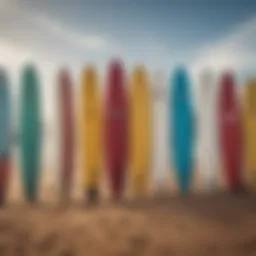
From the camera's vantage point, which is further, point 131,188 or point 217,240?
point 131,188

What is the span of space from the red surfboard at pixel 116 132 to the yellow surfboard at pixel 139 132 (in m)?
0.03

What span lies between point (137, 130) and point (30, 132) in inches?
16.0

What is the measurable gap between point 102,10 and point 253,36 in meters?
0.58

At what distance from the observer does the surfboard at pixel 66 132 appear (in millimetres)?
1745

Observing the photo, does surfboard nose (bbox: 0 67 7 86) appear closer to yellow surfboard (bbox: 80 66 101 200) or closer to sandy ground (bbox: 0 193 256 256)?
yellow surfboard (bbox: 80 66 101 200)

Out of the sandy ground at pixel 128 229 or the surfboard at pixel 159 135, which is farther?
the surfboard at pixel 159 135

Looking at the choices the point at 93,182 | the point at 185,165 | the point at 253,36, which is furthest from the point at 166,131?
the point at 253,36

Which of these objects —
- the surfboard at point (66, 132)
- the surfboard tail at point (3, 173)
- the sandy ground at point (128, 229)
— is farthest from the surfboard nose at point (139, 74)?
the surfboard tail at point (3, 173)

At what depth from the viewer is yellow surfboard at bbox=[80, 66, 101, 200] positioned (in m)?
1.77

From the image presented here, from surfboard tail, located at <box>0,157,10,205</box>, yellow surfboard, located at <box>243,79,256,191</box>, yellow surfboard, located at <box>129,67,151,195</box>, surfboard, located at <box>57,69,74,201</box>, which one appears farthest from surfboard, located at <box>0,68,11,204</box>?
yellow surfboard, located at <box>243,79,256,191</box>

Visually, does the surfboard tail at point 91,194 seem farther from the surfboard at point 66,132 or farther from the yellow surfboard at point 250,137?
the yellow surfboard at point 250,137

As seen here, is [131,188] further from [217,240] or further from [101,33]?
[101,33]

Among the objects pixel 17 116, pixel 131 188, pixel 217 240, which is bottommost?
pixel 217 240

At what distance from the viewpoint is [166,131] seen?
1.80m
